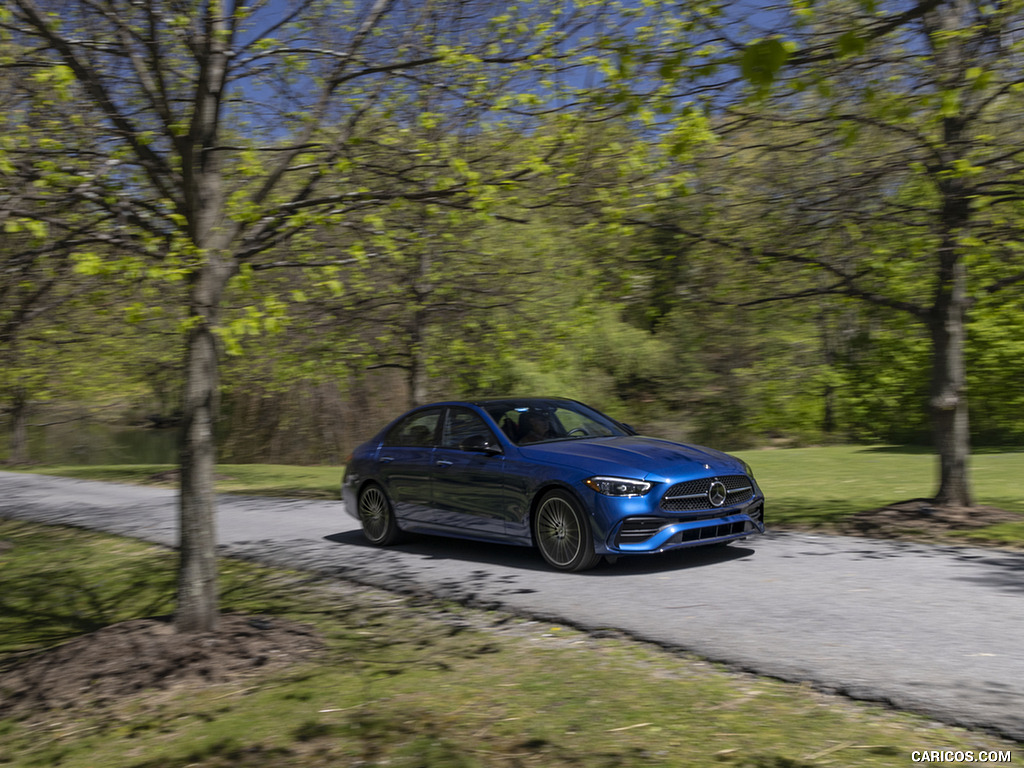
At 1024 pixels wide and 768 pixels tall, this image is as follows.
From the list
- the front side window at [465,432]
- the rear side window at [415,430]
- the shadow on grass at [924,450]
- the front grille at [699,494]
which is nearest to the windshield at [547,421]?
the front side window at [465,432]

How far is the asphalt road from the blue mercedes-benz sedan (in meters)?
0.32

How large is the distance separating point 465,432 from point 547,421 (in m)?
0.84

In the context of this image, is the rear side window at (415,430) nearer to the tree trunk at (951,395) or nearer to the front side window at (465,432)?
the front side window at (465,432)

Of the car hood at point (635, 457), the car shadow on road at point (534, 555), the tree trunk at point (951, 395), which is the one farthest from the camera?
the tree trunk at point (951, 395)

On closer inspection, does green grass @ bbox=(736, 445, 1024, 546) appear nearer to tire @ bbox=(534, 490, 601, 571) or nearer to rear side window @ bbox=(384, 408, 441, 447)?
tire @ bbox=(534, 490, 601, 571)

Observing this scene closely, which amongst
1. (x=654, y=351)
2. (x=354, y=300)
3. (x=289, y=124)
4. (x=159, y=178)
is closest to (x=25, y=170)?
(x=159, y=178)

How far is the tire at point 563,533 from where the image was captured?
892 cm

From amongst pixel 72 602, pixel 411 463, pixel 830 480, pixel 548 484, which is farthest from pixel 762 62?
pixel 830 480

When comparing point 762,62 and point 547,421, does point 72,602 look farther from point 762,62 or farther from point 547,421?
point 762,62

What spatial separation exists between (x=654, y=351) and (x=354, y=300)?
10731mm

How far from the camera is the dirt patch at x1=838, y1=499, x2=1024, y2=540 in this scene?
1071 centimetres

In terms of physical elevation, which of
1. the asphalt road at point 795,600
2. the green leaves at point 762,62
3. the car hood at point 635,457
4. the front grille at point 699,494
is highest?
the green leaves at point 762,62

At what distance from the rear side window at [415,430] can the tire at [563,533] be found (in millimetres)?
1986

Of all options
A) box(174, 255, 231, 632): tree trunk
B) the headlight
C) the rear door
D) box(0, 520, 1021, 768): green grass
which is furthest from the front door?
box(174, 255, 231, 632): tree trunk
